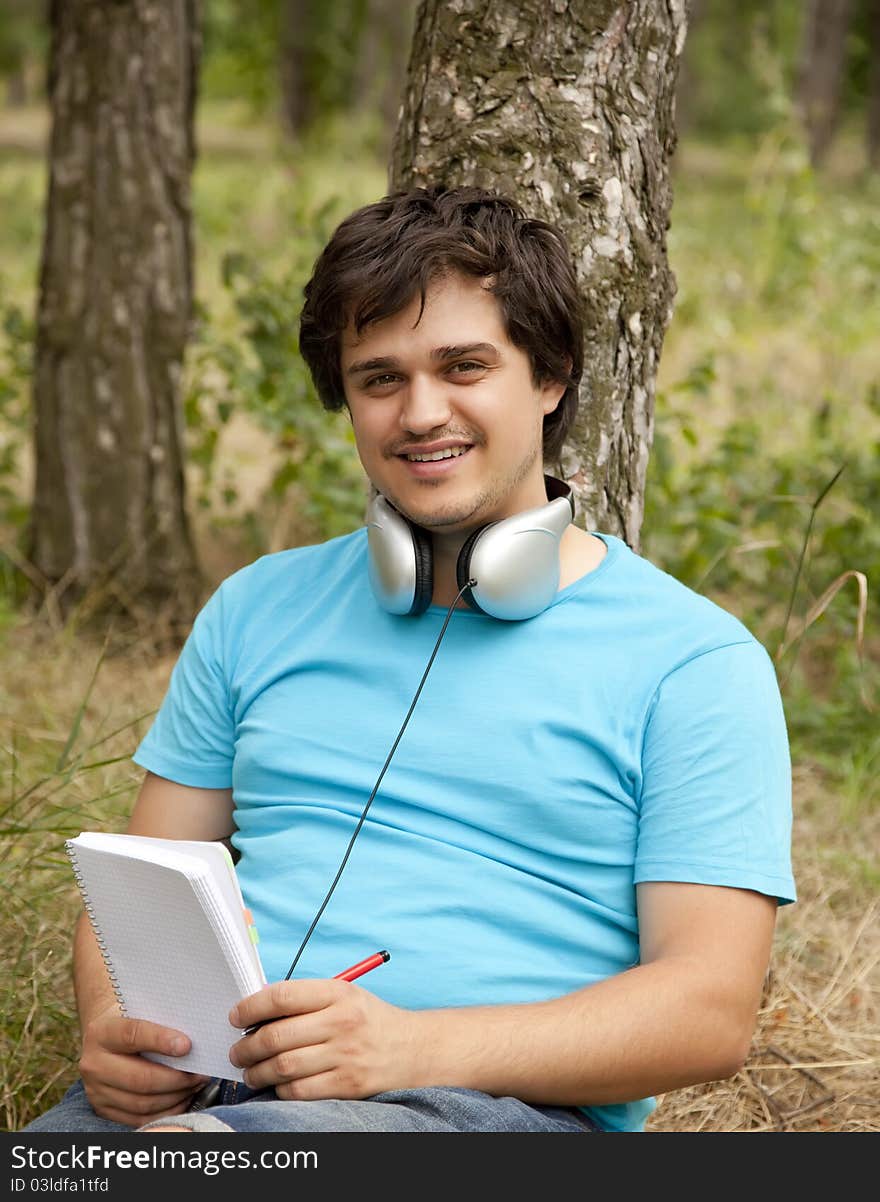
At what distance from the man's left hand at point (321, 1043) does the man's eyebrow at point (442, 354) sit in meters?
1.03

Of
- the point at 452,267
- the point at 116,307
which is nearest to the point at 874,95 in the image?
the point at 116,307

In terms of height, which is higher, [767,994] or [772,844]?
[772,844]

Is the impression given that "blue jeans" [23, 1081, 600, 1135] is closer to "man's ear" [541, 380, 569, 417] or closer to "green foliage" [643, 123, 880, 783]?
"man's ear" [541, 380, 569, 417]

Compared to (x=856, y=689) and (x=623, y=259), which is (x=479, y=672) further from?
(x=856, y=689)

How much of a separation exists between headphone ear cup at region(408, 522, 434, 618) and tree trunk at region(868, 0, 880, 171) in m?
19.1

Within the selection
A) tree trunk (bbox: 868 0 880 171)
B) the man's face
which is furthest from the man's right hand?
tree trunk (bbox: 868 0 880 171)

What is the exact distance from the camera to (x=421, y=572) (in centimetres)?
243

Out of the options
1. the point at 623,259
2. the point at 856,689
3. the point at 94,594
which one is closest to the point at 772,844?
the point at 623,259

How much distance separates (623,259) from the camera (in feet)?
9.68

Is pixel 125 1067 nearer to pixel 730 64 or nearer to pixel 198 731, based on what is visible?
pixel 198 731

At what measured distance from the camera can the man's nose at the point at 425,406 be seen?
7.78ft
